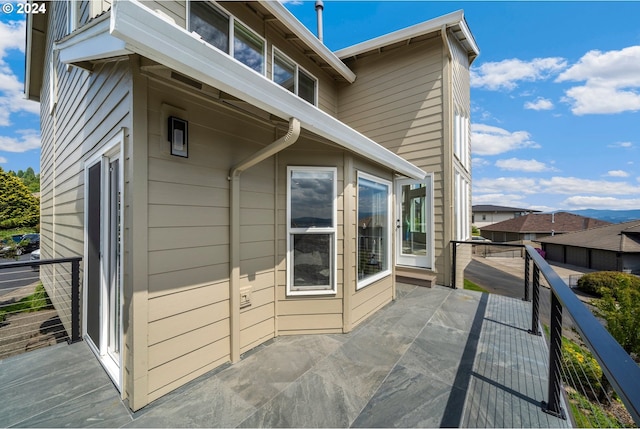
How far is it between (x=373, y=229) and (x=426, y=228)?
1.93m

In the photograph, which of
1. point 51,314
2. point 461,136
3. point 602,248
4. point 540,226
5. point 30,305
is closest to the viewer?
point 51,314

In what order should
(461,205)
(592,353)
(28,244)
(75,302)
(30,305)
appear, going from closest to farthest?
(592,353), (75,302), (30,305), (461,205), (28,244)

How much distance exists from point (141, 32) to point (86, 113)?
97.2 inches

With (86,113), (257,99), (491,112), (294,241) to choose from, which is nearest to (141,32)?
(257,99)

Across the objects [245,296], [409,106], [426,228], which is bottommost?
[245,296]

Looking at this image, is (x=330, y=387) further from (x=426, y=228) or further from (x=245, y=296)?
(x=426, y=228)

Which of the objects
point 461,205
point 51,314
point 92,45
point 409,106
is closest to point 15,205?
point 51,314

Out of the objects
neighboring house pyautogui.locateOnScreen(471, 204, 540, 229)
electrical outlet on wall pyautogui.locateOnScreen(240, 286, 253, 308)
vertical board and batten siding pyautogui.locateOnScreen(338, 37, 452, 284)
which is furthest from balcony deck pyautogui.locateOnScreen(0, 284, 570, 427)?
neighboring house pyautogui.locateOnScreen(471, 204, 540, 229)

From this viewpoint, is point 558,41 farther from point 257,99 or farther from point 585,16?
point 257,99

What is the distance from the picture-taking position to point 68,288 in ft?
12.6

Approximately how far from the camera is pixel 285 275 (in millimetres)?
3049

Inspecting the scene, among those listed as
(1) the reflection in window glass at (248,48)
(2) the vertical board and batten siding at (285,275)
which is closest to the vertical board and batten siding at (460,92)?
(2) the vertical board and batten siding at (285,275)

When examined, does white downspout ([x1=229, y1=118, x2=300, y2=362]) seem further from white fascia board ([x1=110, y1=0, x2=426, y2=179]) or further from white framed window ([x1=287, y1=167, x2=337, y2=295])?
white framed window ([x1=287, y1=167, x2=337, y2=295])

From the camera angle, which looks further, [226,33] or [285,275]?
[226,33]
